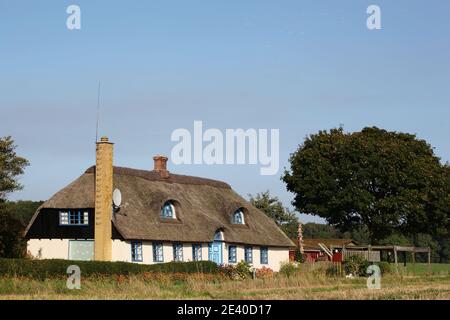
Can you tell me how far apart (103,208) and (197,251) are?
8.90 metres

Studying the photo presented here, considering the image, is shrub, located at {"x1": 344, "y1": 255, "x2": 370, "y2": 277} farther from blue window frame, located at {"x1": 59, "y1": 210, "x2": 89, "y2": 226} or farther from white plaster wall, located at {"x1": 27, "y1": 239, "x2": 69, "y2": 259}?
white plaster wall, located at {"x1": 27, "y1": 239, "x2": 69, "y2": 259}

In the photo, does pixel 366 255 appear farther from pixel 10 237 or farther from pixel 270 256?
pixel 10 237

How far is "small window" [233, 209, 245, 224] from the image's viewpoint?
60.2 meters

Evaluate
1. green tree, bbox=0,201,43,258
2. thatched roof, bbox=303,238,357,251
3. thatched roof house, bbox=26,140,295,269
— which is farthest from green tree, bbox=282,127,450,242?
green tree, bbox=0,201,43,258

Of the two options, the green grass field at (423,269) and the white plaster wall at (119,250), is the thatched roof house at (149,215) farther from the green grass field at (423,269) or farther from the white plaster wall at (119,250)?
the green grass field at (423,269)

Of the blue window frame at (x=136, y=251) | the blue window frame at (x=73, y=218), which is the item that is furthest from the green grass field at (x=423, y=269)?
the blue window frame at (x=73, y=218)

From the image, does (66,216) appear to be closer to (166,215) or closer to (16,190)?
(166,215)

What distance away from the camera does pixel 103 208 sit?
157 feet

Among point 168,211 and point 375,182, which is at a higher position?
point 375,182

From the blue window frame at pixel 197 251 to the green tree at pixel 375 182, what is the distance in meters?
21.3

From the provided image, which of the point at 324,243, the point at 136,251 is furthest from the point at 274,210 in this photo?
the point at 136,251
